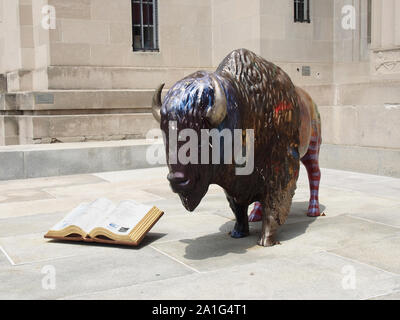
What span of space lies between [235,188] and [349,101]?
6262mm

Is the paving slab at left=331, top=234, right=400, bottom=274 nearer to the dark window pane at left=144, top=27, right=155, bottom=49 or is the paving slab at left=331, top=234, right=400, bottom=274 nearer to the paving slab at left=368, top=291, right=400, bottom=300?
the paving slab at left=368, top=291, right=400, bottom=300

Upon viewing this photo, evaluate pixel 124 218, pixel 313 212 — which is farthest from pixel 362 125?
pixel 124 218

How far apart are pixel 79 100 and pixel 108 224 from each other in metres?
7.58

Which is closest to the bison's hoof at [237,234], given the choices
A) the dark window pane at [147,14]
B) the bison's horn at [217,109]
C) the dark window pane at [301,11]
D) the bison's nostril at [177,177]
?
Answer: the bison's nostril at [177,177]

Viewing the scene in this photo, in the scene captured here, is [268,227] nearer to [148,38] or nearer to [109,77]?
[109,77]

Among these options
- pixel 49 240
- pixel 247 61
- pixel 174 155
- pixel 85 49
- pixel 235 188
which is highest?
pixel 85 49

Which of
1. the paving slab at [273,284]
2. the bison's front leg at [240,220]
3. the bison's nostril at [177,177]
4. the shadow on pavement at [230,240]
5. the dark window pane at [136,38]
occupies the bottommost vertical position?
the shadow on pavement at [230,240]

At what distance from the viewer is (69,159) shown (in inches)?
413

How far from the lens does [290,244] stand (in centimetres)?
503

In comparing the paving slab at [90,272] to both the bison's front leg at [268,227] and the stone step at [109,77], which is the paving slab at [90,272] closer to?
the bison's front leg at [268,227]

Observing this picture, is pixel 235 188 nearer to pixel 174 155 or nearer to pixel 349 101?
pixel 174 155

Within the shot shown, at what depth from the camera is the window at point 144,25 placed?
13406 mm

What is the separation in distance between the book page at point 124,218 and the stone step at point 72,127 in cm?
688

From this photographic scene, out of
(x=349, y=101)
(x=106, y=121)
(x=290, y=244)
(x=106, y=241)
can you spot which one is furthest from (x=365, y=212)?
(x=106, y=121)
